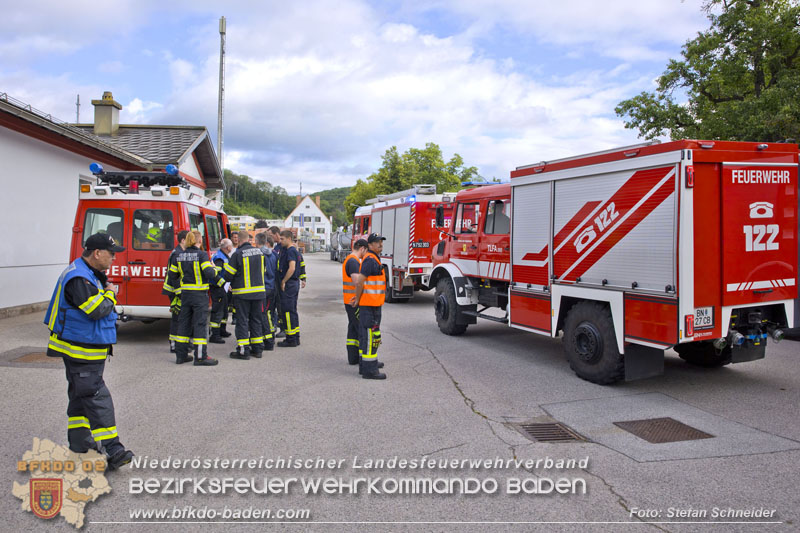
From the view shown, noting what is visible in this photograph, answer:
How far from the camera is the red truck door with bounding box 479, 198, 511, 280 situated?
28.3 ft

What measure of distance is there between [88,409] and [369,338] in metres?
3.36

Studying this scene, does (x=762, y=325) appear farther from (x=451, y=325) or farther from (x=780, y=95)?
(x=780, y=95)

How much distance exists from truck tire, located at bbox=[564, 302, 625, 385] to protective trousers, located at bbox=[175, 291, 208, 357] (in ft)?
15.9

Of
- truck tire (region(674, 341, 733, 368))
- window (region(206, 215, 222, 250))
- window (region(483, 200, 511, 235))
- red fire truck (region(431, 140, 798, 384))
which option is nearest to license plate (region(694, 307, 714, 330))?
red fire truck (region(431, 140, 798, 384))

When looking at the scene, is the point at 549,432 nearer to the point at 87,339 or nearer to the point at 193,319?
the point at 87,339

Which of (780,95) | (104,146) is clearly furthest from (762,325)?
(104,146)

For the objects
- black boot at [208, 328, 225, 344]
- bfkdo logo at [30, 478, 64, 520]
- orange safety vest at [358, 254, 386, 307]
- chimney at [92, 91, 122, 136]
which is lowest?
bfkdo logo at [30, 478, 64, 520]

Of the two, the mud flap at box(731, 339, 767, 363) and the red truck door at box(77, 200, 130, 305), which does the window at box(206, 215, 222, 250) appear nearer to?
the red truck door at box(77, 200, 130, 305)

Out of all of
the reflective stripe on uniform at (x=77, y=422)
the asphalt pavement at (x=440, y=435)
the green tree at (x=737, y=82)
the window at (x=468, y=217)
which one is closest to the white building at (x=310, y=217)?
the green tree at (x=737, y=82)

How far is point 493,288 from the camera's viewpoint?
9.17 meters

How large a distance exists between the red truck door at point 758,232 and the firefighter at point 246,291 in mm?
5870

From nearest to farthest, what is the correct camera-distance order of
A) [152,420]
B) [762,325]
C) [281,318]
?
[152,420]
[762,325]
[281,318]

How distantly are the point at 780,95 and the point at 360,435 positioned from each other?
14019 mm

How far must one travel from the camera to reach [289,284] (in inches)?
343
